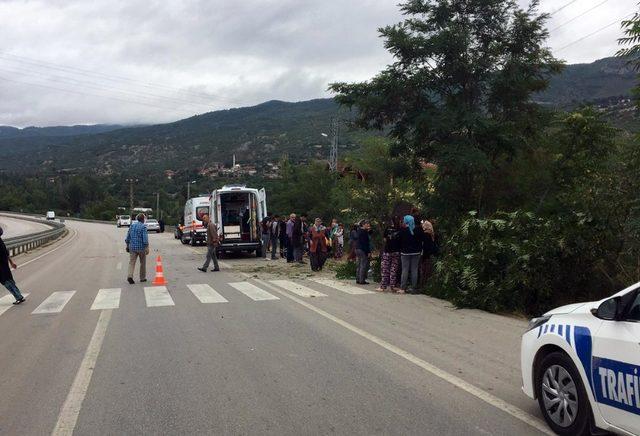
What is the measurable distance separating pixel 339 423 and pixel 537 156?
16.0m

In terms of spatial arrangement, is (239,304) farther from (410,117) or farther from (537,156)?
(537,156)

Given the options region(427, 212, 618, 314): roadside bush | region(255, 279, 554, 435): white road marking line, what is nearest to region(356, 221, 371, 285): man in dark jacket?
region(427, 212, 618, 314): roadside bush

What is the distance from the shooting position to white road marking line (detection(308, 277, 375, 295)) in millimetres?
13241

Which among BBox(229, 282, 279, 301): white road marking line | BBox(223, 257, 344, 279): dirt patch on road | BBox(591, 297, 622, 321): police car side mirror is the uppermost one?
BBox(591, 297, 622, 321): police car side mirror

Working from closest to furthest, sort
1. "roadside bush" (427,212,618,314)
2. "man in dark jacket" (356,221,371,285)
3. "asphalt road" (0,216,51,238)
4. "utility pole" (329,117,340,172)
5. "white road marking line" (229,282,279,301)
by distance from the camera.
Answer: "roadside bush" (427,212,618,314) < "white road marking line" (229,282,279,301) < "man in dark jacket" (356,221,371,285) < "utility pole" (329,117,340,172) < "asphalt road" (0,216,51,238)

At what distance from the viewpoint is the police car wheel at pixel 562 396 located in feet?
14.3

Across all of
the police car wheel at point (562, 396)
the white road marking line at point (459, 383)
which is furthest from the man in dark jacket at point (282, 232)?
the police car wheel at point (562, 396)

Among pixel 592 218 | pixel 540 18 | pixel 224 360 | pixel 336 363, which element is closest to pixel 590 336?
pixel 336 363

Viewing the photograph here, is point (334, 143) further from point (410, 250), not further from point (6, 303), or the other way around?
point (6, 303)

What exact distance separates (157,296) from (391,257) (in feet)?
17.3

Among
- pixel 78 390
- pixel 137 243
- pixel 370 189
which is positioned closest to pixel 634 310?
pixel 78 390

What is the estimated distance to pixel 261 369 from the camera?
6.53m

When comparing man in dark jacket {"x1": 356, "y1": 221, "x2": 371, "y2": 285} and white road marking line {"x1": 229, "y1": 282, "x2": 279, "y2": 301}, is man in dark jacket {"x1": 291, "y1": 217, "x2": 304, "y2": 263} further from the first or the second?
man in dark jacket {"x1": 356, "y1": 221, "x2": 371, "y2": 285}

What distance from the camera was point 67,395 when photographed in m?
5.68
